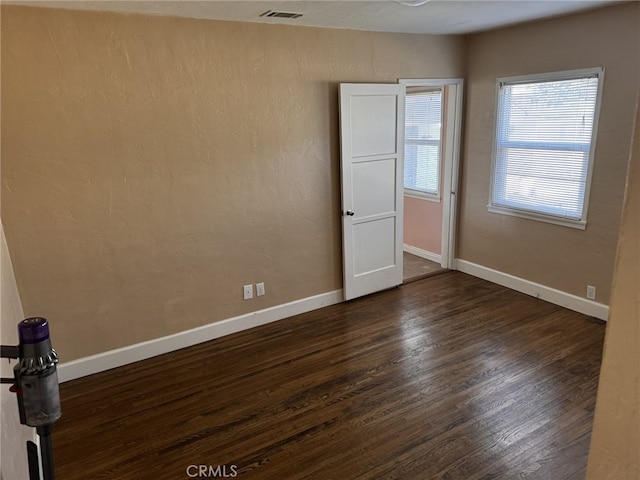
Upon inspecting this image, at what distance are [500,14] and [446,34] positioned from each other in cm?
96

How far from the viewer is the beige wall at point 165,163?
2.89 metres

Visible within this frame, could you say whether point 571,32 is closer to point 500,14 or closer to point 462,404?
point 500,14

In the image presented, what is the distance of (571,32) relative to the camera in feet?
12.2

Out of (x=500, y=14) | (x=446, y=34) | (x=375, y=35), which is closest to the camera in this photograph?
(x=500, y=14)

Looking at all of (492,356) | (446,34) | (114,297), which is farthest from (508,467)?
(446,34)

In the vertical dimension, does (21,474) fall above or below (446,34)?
below

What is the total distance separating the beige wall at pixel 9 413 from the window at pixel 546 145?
4.26 metres

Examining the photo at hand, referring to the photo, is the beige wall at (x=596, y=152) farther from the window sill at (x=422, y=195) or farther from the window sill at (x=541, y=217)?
the window sill at (x=422, y=195)

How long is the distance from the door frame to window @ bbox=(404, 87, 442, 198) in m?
0.32

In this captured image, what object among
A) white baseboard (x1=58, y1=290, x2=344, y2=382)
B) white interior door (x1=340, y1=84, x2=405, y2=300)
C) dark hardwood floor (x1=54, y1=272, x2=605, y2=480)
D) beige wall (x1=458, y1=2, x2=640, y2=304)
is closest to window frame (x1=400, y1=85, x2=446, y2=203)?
beige wall (x1=458, y1=2, x2=640, y2=304)

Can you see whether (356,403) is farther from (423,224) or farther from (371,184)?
(423,224)

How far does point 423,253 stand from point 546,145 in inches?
87.0

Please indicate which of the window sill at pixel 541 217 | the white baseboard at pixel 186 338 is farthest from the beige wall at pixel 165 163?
the window sill at pixel 541 217

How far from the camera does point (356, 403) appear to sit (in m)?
2.88
